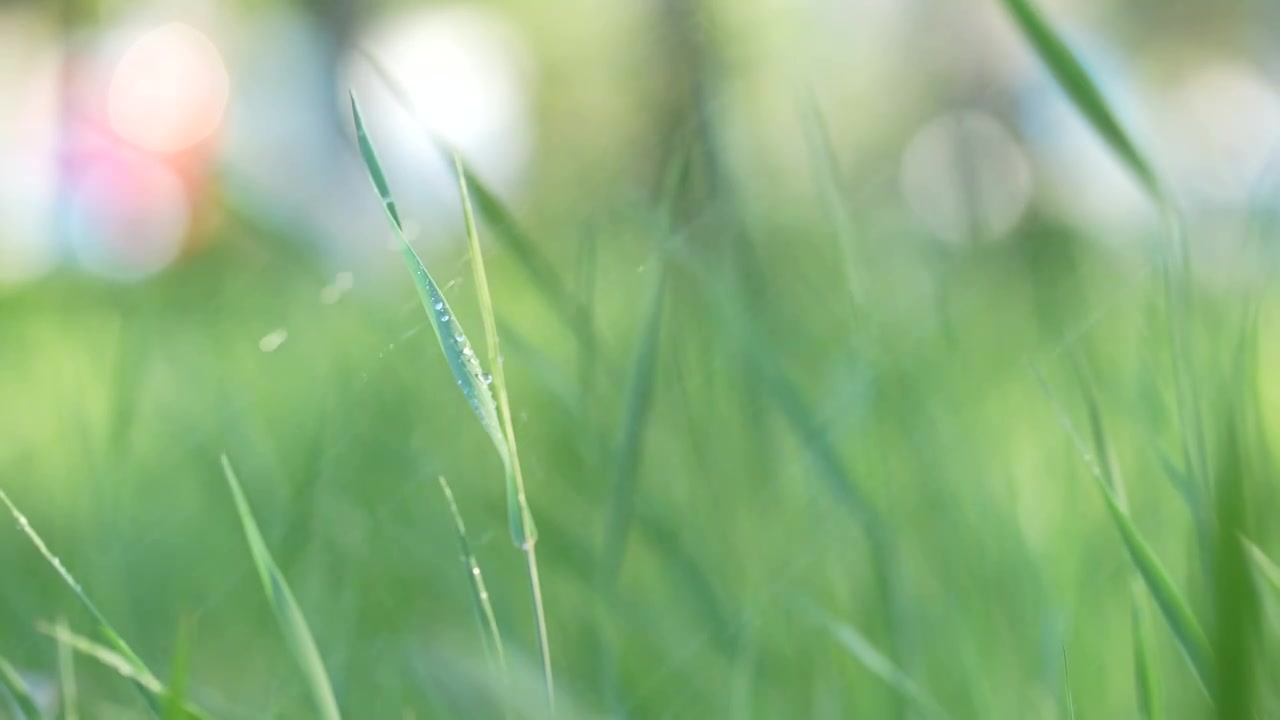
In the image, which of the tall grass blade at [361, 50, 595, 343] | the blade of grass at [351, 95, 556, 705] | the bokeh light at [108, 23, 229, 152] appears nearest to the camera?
the blade of grass at [351, 95, 556, 705]

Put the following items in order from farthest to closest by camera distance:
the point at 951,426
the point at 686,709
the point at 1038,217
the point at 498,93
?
the point at 498,93 → the point at 1038,217 → the point at 951,426 → the point at 686,709

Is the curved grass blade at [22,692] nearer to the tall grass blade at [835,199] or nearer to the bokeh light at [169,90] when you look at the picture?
the tall grass blade at [835,199]

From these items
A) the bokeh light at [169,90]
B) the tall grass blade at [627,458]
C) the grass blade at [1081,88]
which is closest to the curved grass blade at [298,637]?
the tall grass blade at [627,458]

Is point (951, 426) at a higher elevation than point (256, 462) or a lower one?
lower

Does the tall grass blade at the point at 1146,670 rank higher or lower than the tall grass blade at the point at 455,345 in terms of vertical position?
Result: lower

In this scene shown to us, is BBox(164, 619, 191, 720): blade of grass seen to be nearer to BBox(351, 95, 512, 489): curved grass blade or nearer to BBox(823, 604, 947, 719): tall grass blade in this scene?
BBox(351, 95, 512, 489): curved grass blade

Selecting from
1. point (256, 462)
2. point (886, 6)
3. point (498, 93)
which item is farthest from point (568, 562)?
point (498, 93)

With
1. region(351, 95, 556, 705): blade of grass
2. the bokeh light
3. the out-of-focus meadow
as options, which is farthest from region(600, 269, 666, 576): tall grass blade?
the bokeh light

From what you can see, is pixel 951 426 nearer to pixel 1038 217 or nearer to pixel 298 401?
pixel 1038 217

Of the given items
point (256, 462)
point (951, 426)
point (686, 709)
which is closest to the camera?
point (686, 709)
